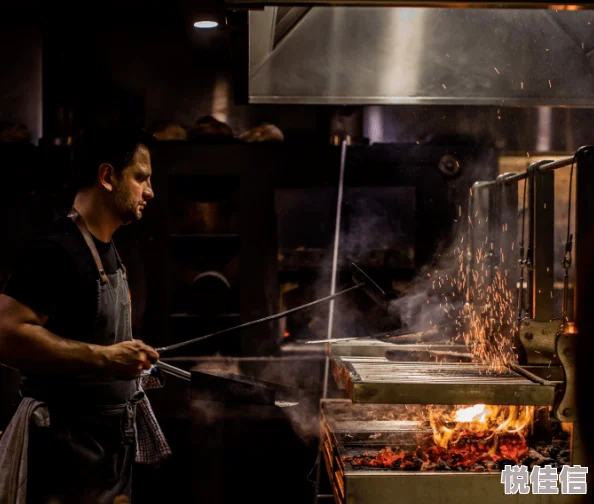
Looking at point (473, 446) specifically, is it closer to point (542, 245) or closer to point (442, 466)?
point (442, 466)

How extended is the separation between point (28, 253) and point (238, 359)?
3.02m

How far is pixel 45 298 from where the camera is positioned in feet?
7.22

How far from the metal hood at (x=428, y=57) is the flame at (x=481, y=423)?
4.79ft

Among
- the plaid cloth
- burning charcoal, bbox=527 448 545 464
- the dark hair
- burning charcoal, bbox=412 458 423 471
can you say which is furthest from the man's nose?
burning charcoal, bbox=527 448 545 464

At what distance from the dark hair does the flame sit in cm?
165

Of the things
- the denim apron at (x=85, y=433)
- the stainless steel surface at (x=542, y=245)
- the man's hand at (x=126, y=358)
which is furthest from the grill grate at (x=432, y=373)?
the denim apron at (x=85, y=433)

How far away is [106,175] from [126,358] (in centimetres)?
68

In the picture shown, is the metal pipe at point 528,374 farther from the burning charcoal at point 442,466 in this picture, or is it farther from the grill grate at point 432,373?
the burning charcoal at point 442,466

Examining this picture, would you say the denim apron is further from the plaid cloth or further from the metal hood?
the metal hood

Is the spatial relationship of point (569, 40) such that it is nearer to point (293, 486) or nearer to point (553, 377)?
point (553, 377)

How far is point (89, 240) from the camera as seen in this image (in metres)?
2.40

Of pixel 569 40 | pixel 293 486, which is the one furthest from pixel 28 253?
pixel 293 486

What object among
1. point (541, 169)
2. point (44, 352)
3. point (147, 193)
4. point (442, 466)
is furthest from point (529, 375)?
point (44, 352)

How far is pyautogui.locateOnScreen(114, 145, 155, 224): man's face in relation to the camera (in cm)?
247
